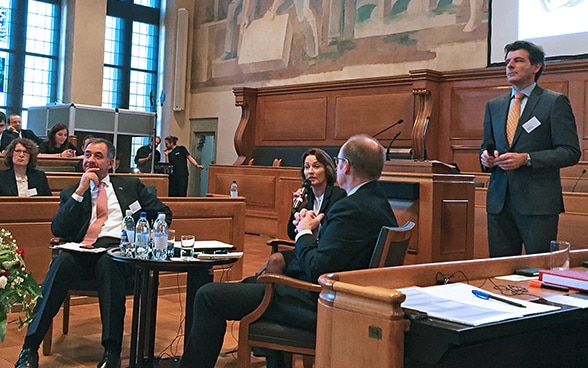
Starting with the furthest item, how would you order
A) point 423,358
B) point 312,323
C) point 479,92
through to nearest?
point 479,92 < point 312,323 < point 423,358

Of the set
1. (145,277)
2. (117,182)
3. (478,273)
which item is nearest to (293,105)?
(117,182)

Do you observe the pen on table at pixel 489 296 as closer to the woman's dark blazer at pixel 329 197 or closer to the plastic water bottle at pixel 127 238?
the plastic water bottle at pixel 127 238

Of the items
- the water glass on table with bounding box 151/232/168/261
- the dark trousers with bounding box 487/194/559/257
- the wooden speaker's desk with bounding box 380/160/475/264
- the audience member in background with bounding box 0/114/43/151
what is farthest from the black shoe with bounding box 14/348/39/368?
the audience member in background with bounding box 0/114/43/151

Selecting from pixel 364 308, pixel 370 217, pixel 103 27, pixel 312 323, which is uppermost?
pixel 103 27

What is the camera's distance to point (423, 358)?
5.31 ft

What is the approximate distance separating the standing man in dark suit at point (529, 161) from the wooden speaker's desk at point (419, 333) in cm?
80

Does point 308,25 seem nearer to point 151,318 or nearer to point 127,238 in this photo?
point 127,238

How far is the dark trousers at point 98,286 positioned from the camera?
10.7ft

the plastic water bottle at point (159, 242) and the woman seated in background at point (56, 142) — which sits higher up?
the woman seated in background at point (56, 142)

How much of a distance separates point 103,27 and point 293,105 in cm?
467

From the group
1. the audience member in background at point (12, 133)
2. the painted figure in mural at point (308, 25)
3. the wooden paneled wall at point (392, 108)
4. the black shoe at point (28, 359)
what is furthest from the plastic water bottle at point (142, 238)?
the painted figure in mural at point (308, 25)

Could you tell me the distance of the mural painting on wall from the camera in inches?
378

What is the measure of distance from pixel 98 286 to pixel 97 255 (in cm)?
17

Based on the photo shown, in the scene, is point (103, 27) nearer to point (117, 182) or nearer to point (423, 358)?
point (117, 182)
